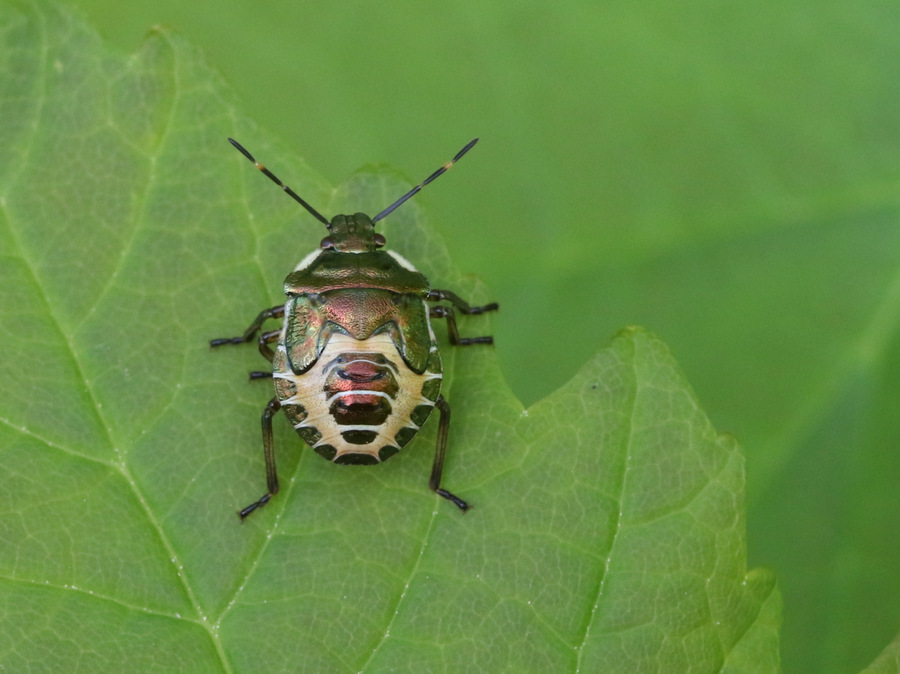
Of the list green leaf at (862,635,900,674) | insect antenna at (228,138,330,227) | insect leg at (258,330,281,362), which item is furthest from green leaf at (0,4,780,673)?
green leaf at (862,635,900,674)

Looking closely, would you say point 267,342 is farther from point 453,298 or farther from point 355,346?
point 453,298

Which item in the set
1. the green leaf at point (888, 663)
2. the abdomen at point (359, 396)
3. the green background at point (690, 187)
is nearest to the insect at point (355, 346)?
the abdomen at point (359, 396)

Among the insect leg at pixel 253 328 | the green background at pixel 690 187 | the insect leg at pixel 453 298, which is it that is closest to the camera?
the insect leg at pixel 253 328

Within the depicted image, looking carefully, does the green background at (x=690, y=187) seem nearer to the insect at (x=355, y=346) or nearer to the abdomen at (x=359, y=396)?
the insect at (x=355, y=346)

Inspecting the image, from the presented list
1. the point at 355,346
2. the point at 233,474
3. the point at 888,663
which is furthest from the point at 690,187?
the point at 233,474

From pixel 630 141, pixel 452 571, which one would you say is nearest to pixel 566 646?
pixel 452 571

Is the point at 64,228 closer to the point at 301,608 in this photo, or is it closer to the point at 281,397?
the point at 281,397

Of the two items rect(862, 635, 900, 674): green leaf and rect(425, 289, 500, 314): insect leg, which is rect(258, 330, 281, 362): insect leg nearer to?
rect(425, 289, 500, 314): insect leg

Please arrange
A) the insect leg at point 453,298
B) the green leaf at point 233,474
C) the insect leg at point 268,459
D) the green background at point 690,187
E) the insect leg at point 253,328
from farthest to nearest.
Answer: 1. the green background at point 690,187
2. the insect leg at point 453,298
3. the insect leg at point 253,328
4. the insect leg at point 268,459
5. the green leaf at point 233,474

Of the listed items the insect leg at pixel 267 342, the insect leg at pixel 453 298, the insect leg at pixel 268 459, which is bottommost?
the insect leg at pixel 268 459
